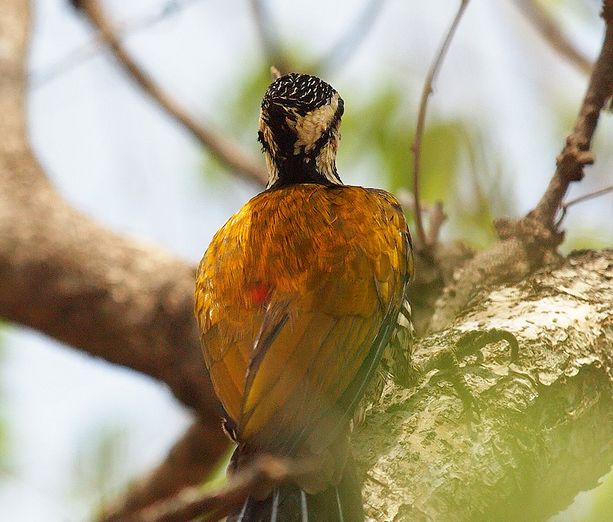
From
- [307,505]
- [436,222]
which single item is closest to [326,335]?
[307,505]

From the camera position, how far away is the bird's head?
3752 mm

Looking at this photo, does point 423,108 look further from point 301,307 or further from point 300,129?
point 301,307

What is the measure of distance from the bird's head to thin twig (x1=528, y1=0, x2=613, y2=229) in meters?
0.94

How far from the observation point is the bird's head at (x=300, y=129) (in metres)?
3.75

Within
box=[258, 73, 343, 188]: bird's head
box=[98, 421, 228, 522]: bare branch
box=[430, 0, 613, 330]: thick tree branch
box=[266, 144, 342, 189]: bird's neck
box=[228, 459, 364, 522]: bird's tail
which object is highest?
box=[258, 73, 343, 188]: bird's head

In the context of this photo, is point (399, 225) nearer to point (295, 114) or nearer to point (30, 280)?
point (295, 114)

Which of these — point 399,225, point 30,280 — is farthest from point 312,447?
point 30,280

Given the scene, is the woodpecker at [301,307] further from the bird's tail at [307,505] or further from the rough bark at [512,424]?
the rough bark at [512,424]

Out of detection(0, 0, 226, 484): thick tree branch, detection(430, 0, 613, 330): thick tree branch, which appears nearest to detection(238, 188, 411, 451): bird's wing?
detection(430, 0, 613, 330): thick tree branch

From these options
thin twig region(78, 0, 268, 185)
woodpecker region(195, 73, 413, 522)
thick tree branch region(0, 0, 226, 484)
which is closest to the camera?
woodpecker region(195, 73, 413, 522)

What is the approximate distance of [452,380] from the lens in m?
2.96

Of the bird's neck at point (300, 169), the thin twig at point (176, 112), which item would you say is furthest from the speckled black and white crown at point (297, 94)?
the thin twig at point (176, 112)

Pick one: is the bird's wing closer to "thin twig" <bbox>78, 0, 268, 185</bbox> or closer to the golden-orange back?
the golden-orange back

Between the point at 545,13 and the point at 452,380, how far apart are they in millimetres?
3915
